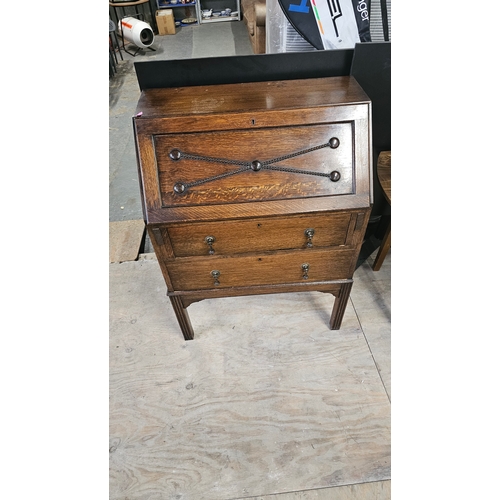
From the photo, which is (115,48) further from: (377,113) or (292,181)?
(292,181)

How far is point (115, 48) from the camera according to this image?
5184mm

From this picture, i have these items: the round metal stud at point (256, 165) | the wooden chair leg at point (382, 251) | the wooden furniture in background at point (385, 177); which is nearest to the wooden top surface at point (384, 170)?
the wooden furniture in background at point (385, 177)

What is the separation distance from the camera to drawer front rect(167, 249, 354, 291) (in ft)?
4.65

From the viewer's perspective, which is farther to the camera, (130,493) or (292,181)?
(130,493)

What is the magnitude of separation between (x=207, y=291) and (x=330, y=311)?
0.75 metres

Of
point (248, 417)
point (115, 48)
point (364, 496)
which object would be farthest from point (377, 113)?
point (115, 48)

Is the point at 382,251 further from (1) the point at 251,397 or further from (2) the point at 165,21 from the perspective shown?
(2) the point at 165,21

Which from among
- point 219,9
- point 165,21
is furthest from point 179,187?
point 219,9

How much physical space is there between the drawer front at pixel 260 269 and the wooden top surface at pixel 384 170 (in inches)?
17.7

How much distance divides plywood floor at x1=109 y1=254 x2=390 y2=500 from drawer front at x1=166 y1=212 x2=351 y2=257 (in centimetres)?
65

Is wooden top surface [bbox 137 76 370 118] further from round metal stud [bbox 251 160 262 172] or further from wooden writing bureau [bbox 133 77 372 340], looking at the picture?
round metal stud [bbox 251 160 262 172]

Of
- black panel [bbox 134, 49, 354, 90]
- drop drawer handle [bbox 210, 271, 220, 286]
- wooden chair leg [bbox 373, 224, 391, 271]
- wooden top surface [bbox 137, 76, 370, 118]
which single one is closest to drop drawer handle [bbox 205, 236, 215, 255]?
drop drawer handle [bbox 210, 271, 220, 286]

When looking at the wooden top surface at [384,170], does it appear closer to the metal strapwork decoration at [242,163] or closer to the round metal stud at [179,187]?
the metal strapwork decoration at [242,163]

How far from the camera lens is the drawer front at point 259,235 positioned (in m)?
1.28
